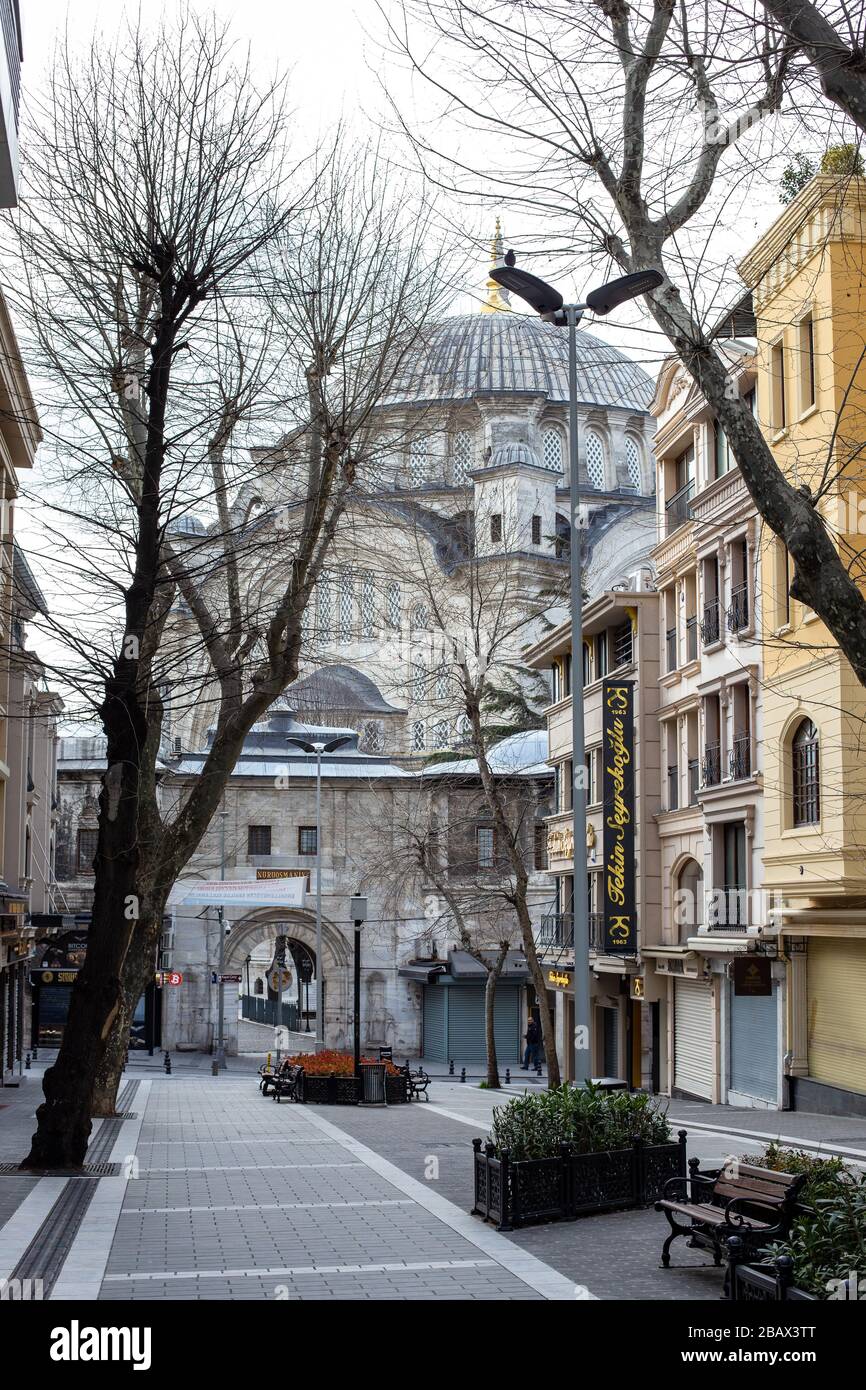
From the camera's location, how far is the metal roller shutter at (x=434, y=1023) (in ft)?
169

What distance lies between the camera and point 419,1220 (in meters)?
12.7

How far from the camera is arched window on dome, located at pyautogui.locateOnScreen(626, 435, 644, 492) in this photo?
81188mm

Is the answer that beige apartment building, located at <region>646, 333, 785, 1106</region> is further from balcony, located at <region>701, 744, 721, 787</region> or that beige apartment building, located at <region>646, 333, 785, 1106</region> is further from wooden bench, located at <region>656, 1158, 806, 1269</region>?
wooden bench, located at <region>656, 1158, 806, 1269</region>

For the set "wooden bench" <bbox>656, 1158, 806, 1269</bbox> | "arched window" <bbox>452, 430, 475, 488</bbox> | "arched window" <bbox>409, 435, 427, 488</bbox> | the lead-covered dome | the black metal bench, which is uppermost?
the lead-covered dome

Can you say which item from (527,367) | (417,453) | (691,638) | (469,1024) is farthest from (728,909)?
(527,367)

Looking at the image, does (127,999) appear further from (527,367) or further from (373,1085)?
(527,367)

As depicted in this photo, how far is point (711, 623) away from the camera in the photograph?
29.5m

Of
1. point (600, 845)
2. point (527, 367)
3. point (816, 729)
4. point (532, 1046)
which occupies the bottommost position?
point (532, 1046)

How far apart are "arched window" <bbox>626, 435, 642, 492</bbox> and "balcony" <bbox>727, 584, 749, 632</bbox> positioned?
53.9 m

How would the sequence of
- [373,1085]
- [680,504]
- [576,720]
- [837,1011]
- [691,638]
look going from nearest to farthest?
1. [576,720]
2. [837,1011]
3. [373,1085]
4. [691,638]
5. [680,504]

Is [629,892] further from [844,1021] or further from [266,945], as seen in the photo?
[266,945]

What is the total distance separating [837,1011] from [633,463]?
60.1 metres

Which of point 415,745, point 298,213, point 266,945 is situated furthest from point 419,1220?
point 266,945

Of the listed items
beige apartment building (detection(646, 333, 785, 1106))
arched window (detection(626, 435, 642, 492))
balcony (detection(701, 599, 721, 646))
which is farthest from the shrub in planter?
arched window (detection(626, 435, 642, 492))
